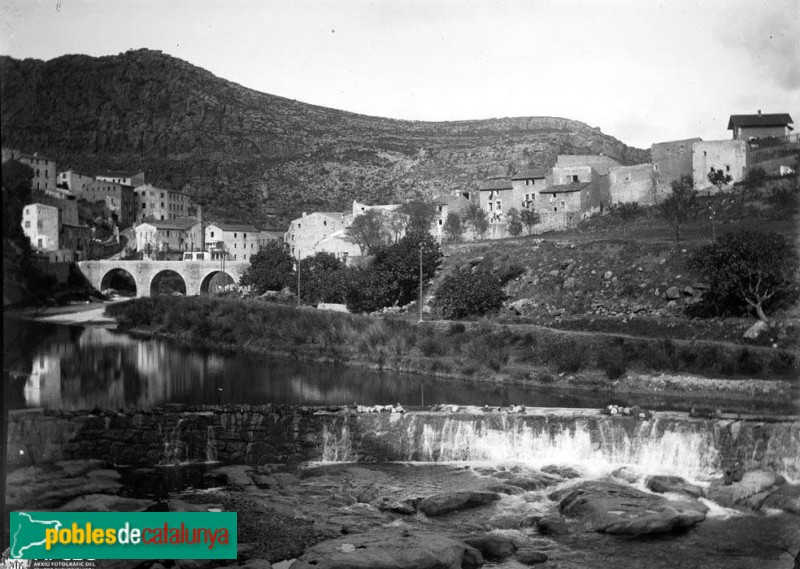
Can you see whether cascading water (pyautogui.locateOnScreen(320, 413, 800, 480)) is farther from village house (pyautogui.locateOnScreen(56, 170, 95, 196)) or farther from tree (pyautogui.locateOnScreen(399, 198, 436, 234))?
village house (pyautogui.locateOnScreen(56, 170, 95, 196))

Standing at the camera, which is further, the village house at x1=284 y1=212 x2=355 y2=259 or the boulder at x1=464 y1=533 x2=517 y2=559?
the village house at x1=284 y1=212 x2=355 y2=259

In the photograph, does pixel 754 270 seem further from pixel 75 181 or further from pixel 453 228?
pixel 75 181

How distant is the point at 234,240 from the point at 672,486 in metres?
41.4

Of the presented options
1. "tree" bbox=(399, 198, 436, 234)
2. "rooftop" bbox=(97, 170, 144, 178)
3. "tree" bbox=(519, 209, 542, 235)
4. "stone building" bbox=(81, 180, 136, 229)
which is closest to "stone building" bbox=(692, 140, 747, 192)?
"tree" bbox=(519, 209, 542, 235)

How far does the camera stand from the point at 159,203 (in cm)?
6191

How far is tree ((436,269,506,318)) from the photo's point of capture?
1384 inches

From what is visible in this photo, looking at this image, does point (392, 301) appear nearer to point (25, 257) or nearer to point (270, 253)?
point (270, 253)

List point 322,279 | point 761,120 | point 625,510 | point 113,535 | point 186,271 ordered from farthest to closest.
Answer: point 761,120
point 186,271
point 322,279
point 625,510
point 113,535

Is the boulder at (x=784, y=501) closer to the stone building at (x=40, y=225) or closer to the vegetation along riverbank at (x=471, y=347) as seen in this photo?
the vegetation along riverbank at (x=471, y=347)

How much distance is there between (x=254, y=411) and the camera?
1717 centimetres

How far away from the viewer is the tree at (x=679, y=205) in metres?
39.1

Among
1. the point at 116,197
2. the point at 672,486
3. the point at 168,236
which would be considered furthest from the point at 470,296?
the point at 116,197

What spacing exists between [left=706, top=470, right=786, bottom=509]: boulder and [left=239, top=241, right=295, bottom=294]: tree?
3138 cm

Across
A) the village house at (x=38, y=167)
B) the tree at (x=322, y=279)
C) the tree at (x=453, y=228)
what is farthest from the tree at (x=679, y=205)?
the village house at (x=38, y=167)
